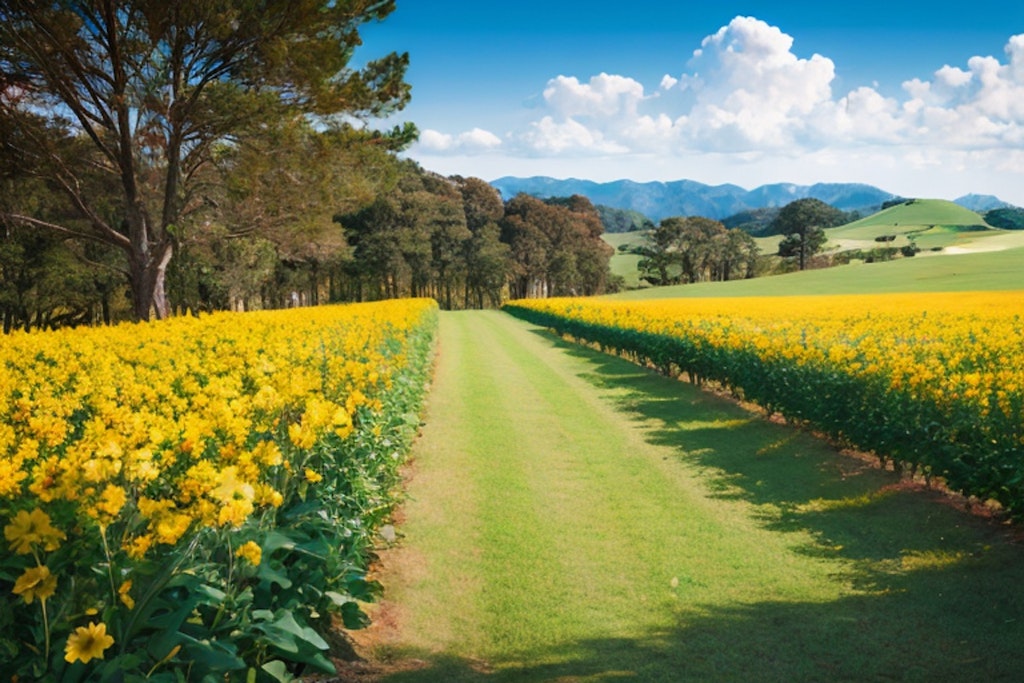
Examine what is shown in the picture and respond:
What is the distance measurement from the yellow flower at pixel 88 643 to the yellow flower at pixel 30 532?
0.31 meters

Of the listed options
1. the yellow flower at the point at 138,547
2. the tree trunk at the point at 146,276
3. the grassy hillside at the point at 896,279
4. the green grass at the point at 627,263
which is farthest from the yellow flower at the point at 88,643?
the green grass at the point at 627,263

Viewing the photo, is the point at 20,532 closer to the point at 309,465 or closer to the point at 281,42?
the point at 309,465

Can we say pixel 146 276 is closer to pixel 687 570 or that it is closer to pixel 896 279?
pixel 687 570

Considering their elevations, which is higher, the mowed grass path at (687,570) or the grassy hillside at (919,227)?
the grassy hillside at (919,227)

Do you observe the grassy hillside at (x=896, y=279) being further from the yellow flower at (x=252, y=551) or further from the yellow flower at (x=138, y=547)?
the yellow flower at (x=138, y=547)

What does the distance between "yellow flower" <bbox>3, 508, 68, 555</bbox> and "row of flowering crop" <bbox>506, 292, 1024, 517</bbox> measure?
21.4ft

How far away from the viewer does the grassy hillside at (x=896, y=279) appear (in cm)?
4828

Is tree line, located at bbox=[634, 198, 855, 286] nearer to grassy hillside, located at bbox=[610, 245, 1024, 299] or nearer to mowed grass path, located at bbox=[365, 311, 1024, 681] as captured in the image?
grassy hillside, located at bbox=[610, 245, 1024, 299]

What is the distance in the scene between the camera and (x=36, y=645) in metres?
2.58

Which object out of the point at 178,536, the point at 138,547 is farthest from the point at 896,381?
the point at 138,547

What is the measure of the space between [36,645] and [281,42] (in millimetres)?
17435

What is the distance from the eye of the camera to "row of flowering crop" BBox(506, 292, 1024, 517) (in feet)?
21.0

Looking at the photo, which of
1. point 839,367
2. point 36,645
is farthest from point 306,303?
point 36,645

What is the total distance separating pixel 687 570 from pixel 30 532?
5.07 m
